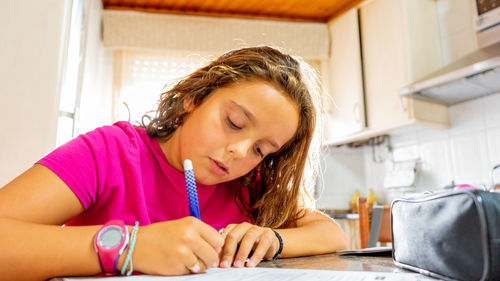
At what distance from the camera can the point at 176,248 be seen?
1.60 ft

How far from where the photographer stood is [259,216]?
38.4 inches

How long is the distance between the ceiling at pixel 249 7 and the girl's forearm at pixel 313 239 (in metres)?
2.70

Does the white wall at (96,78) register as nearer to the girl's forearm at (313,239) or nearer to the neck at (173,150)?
the neck at (173,150)

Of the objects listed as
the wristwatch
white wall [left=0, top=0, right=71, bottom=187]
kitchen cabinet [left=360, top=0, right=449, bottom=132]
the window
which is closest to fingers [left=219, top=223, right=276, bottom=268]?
the wristwatch

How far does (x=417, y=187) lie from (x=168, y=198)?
2.44 meters

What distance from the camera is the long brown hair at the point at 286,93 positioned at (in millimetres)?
899

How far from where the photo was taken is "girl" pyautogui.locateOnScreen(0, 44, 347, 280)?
489 mm

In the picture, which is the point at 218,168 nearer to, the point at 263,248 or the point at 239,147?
the point at 239,147

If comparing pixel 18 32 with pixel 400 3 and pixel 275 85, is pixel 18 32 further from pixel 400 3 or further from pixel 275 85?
pixel 400 3

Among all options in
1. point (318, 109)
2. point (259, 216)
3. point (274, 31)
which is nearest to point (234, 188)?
point (259, 216)

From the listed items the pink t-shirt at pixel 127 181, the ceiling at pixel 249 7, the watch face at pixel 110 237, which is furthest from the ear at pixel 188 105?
the ceiling at pixel 249 7

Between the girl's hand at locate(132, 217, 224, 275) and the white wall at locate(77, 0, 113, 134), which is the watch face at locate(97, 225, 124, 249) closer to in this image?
the girl's hand at locate(132, 217, 224, 275)

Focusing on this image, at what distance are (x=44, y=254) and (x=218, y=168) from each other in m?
0.38

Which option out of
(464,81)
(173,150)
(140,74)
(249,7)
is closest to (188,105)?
(173,150)
